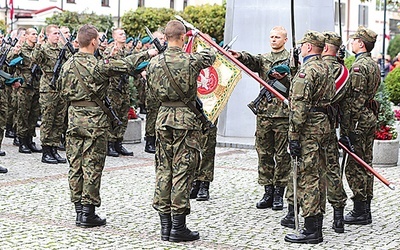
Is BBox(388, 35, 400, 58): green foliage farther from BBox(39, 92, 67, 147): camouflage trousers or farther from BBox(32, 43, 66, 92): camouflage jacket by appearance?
BBox(32, 43, 66, 92): camouflage jacket

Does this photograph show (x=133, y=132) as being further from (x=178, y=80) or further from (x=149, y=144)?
(x=178, y=80)

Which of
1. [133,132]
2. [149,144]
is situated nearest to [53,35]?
[149,144]

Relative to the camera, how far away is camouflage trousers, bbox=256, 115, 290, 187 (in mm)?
9219

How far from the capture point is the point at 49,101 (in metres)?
12.6

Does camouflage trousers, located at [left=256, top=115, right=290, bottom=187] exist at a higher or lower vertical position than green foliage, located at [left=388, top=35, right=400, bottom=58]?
lower

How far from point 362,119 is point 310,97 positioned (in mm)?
1358

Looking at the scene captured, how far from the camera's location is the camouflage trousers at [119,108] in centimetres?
1375

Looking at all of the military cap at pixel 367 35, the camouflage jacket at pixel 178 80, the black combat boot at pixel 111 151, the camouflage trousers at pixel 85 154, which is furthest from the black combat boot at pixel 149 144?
the camouflage jacket at pixel 178 80

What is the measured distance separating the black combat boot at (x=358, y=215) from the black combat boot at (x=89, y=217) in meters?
2.69

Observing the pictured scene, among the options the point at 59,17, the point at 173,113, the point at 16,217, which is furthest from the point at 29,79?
the point at 59,17

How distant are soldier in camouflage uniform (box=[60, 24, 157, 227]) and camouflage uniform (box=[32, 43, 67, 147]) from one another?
170 inches

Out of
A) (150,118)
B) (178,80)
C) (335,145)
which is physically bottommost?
(150,118)

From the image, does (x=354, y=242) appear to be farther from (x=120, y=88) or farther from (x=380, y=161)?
(x=120, y=88)

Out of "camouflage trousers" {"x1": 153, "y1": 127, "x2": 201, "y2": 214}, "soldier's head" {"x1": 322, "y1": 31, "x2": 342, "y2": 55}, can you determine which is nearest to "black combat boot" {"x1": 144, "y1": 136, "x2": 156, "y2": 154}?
"camouflage trousers" {"x1": 153, "y1": 127, "x2": 201, "y2": 214}
